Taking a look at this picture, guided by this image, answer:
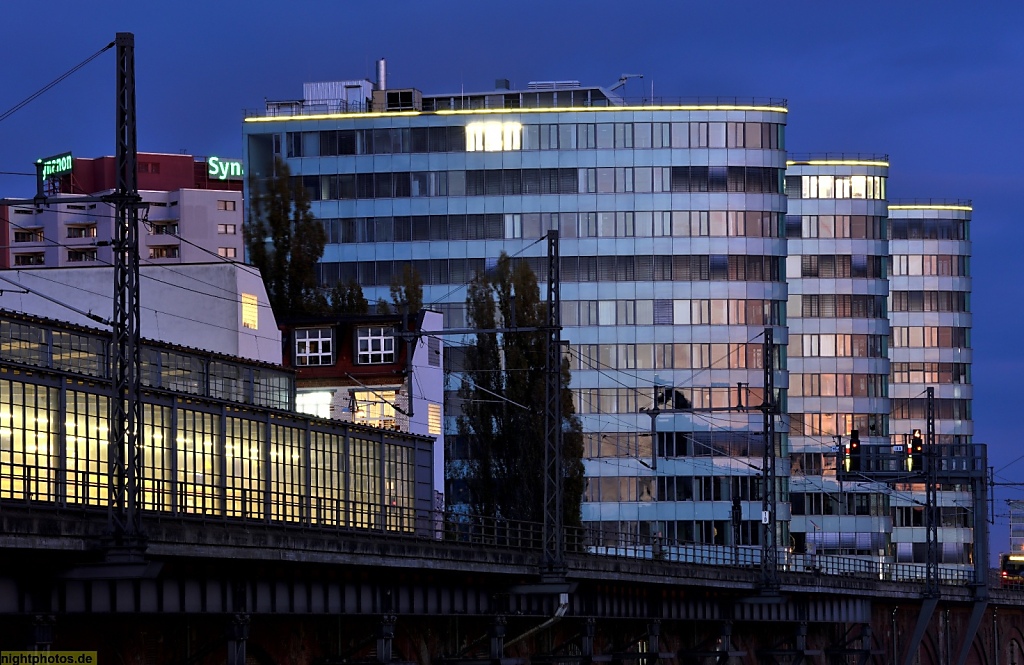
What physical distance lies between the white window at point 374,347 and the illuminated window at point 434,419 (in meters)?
4.36

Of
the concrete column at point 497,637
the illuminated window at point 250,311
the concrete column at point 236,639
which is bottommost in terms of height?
the concrete column at point 497,637

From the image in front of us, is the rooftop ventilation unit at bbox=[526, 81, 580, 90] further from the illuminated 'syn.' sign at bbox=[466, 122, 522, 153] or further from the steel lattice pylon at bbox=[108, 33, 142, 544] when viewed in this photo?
the steel lattice pylon at bbox=[108, 33, 142, 544]

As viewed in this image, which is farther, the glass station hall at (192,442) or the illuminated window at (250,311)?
the illuminated window at (250,311)

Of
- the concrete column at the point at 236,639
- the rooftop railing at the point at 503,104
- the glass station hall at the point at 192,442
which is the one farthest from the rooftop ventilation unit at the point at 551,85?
the concrete column at the point at 236,639

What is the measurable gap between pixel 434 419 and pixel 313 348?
Answer: 789 cm

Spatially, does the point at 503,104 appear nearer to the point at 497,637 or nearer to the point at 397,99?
the point at 397,99

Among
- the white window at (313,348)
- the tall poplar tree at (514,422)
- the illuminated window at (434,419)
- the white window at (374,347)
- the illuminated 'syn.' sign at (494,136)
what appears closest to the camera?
the white window at (374,347)

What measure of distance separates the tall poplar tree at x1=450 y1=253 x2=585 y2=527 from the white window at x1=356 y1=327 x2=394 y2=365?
5.66 meters

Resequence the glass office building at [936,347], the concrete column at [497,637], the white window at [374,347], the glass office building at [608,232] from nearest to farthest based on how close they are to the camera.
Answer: the concrete column at [497,637]
the white window at [374,347]
the glass office building at [608,232]
the glass office building at [936,347]

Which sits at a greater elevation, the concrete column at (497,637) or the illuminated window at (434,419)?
the illuminated window at (434,419)

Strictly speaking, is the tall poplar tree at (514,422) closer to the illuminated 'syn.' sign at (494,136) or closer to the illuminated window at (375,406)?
the illuminated window at (375,406)

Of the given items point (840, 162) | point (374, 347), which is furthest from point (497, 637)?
point (840, 162)

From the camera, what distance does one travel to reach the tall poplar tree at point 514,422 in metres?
112

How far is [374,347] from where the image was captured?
359 feet
